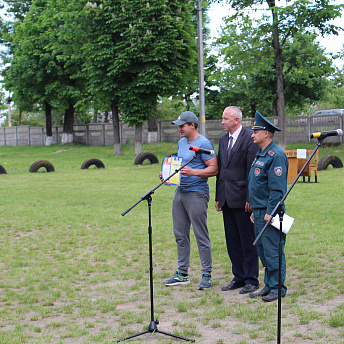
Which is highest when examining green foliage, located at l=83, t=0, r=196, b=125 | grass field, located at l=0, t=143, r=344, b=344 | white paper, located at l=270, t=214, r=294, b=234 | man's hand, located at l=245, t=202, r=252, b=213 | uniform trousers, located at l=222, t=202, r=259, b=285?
green foliage, located at l=83, t=0, r=196, b=125

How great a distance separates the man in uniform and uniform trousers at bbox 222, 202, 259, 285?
34 centimetres

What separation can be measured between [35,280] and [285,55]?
32.4 meters

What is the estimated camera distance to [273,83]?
126 feet

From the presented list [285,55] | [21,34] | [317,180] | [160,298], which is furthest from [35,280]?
[21,34]

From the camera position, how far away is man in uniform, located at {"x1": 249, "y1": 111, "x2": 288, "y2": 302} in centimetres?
550

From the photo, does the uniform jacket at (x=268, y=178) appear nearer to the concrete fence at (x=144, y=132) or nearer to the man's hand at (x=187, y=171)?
the man's hand at (x=187, y=171)

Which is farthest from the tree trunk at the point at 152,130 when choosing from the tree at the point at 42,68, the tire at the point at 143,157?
the tire at the point at 143,157

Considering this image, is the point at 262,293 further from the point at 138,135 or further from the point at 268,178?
the point at 138,135

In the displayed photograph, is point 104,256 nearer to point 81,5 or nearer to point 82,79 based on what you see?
point 81,5

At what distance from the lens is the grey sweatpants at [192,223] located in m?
6.29

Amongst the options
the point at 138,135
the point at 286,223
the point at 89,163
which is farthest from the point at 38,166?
the point at 286,223

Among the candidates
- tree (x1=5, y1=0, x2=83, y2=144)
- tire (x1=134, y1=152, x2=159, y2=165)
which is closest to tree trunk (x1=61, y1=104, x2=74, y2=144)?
tree (x1=5, y1=0, x2=83, y2=144)

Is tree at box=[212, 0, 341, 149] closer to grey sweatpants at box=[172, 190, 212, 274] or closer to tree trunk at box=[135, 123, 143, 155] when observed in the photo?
tree trunk at box=[135, 123, 143, 155]

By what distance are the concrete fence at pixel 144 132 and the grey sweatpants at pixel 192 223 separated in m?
26.5
